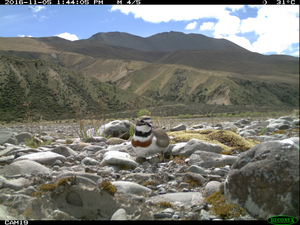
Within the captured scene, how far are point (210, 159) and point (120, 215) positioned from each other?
11.0 ft

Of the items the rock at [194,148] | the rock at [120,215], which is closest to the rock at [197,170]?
the rock at [194,148]

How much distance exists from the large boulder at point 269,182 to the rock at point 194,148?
315 cm

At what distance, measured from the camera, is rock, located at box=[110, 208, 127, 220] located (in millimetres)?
2887

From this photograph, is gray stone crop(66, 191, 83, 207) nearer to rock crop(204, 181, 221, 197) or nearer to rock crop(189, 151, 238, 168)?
rock crop(204, 181, 221, 197)

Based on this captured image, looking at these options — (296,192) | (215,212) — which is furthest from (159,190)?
(296,192)

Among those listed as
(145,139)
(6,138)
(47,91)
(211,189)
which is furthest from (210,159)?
(47,91)

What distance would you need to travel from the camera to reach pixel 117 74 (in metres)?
121

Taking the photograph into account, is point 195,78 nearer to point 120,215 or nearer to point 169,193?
point 169,193

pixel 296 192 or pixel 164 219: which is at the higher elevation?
pixel 296 192

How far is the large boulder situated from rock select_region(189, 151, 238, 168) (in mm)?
2340

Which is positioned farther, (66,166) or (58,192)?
(66,166)

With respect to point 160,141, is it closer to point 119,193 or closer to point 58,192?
point 119,193

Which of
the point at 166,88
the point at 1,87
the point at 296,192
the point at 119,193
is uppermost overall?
the point at 296,192

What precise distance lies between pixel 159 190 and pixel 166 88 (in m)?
97.7
